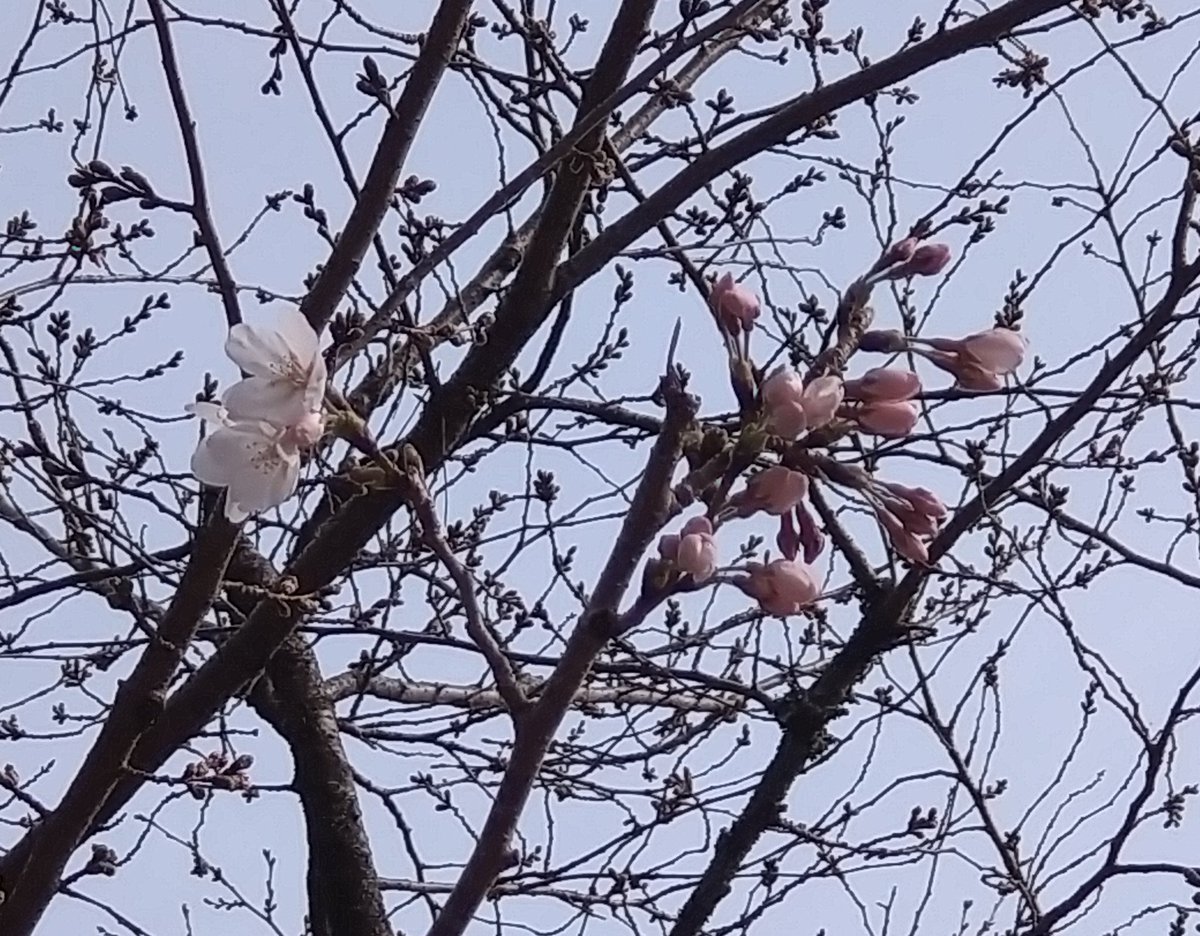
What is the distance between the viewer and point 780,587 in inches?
53.5

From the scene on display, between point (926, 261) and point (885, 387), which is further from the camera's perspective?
point (926, 261)

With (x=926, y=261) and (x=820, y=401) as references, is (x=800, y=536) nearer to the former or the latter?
(x=820, y=401)

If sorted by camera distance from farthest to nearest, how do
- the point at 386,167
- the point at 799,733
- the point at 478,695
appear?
the point at 478,695, the point at 799,733, the point at 386,167

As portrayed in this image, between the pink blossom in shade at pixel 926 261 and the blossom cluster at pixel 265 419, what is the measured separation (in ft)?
2.06

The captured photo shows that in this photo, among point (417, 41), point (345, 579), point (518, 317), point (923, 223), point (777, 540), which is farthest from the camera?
point (345, 579)

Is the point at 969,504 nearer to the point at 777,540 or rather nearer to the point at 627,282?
the point at 627,282

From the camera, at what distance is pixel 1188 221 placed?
3.18 metres

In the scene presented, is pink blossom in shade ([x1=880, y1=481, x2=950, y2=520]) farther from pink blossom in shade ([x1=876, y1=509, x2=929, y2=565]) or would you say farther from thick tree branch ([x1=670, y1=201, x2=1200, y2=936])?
thick tree branch ([x1=670, y1=201, x2=1200, y2=936])

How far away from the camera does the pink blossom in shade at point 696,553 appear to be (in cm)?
124

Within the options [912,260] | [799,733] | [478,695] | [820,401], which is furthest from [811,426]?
[478,695]

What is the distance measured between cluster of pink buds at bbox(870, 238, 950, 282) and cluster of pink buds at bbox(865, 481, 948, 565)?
0.24 meters

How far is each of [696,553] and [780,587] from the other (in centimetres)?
15

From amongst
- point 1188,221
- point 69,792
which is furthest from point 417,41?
point 69,792

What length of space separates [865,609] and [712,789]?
2.55ft
